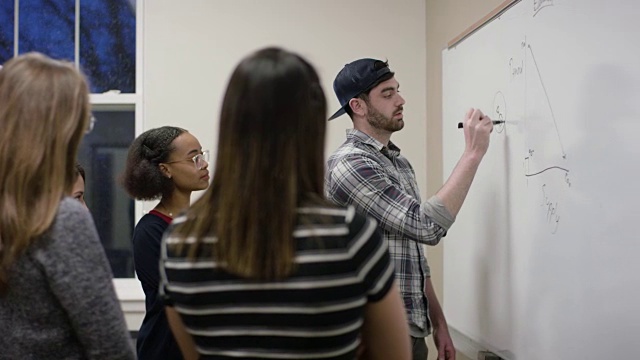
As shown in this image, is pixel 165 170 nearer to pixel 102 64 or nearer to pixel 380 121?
pixel 380 121

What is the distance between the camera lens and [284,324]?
3.27ft

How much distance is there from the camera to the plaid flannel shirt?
6.23ft

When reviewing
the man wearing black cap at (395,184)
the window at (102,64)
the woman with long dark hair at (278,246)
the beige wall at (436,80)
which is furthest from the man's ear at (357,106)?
the window at (102,64)

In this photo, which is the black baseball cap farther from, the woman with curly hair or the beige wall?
the beige wall

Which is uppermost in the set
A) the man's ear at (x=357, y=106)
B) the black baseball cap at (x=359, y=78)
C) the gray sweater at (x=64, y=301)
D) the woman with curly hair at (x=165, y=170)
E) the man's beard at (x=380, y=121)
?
the black baseball cap at (x=359, y=78)

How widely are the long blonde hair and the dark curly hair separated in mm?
853

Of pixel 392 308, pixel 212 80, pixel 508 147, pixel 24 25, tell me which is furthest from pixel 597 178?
pixel 24 25

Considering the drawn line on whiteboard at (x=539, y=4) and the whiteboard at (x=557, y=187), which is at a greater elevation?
the drawn line on whiteboard at (x=539, y=4)

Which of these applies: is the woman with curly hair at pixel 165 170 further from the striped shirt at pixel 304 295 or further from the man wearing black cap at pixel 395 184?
the striped shirt at pixel 304 295

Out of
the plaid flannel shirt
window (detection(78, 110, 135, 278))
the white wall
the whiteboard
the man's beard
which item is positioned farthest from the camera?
window (detection(78, 110, 135, 278))

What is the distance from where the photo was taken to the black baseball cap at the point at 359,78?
2.16 meters

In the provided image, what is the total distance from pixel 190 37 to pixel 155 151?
1.59 metres

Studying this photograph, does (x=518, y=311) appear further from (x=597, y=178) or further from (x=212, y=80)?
(x=212, y=80)

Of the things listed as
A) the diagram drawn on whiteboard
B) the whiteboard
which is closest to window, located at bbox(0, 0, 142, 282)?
the whiteboard
